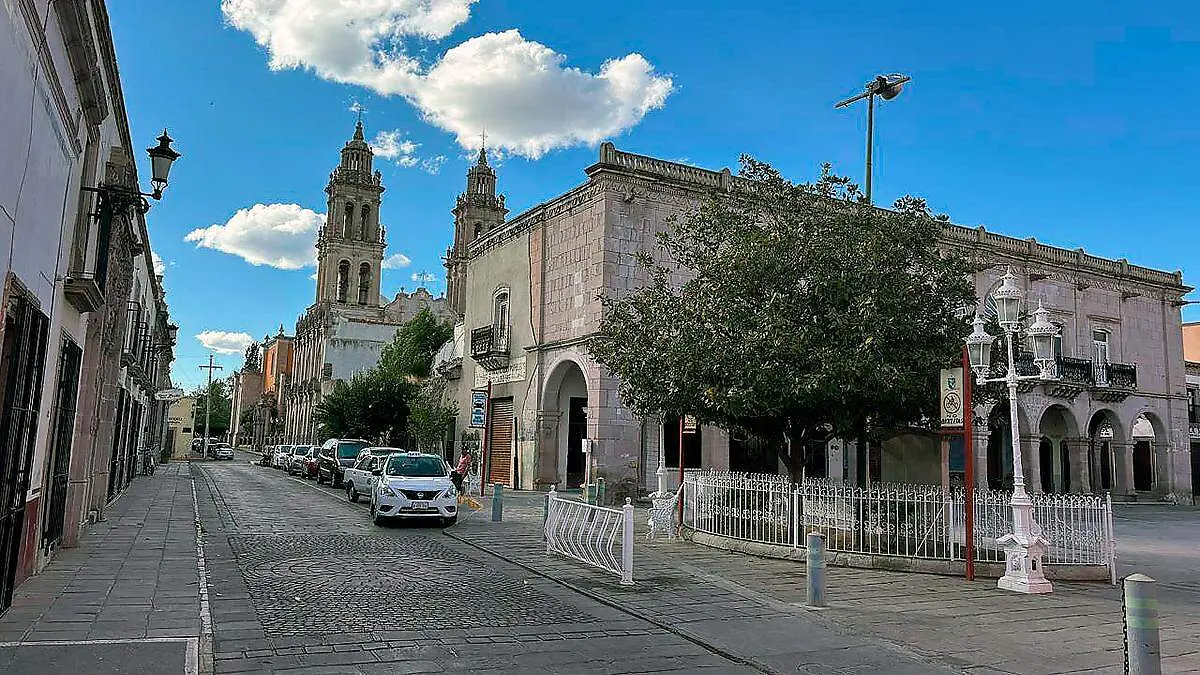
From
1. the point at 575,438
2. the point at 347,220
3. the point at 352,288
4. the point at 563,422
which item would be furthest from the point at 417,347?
the point at 575,438

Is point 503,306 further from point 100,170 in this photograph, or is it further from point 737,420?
point 100,170

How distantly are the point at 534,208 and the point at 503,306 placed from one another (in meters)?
4.30

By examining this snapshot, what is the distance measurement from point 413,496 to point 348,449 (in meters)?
14.5

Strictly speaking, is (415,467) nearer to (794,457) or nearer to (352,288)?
(794,457)

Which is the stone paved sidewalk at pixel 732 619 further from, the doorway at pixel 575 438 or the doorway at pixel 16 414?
the doorway at pixel 575 438

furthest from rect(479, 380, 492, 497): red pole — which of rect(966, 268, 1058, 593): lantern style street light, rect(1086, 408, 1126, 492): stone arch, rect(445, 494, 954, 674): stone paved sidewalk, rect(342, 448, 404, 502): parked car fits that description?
rect(1086, 408, 1126, 492): stone arch

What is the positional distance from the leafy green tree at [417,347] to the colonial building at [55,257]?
3256 cm

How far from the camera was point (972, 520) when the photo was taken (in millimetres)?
11570

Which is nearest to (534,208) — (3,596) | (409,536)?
(409,536)

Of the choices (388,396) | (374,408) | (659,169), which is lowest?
(374,408)

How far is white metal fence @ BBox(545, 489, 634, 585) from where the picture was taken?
1094 cm

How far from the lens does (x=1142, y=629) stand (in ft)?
18.6

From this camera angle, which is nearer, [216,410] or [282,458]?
[282,458]

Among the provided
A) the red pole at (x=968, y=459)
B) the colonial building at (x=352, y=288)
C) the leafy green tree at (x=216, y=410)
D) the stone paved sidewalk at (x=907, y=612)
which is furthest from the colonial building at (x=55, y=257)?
the leafy green tree at (x=216, y=410)
